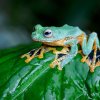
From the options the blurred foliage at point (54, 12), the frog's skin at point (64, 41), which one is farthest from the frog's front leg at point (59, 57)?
the blurred foliage at point (54, 12)

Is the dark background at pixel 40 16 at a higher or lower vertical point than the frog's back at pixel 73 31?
lower

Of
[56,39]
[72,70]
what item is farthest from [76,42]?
[72,70]

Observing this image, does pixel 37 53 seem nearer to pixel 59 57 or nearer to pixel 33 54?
pixel 33 54

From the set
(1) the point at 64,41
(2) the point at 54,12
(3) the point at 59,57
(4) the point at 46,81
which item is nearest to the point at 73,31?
(1) the point at 64,41

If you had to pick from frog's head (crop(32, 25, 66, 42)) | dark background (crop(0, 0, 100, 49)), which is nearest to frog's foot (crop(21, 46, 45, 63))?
frog's head (crop(32, 25, 66, 42))

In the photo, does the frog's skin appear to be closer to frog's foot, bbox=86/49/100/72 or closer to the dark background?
frog's foot, bbox=86/49/100/72

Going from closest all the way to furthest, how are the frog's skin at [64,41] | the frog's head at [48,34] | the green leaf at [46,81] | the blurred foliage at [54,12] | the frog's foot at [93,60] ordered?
the green leaf at [46,81]
the frog's foot at [93,60]
the frog's skin at [64,41]
the frog's head at [48,34]
the blurred foliage at [54,12]

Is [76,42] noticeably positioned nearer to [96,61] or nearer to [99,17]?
[96,61]

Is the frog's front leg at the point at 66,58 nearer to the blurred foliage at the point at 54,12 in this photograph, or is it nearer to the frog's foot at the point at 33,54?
the frog's foot at the point at 33,54
